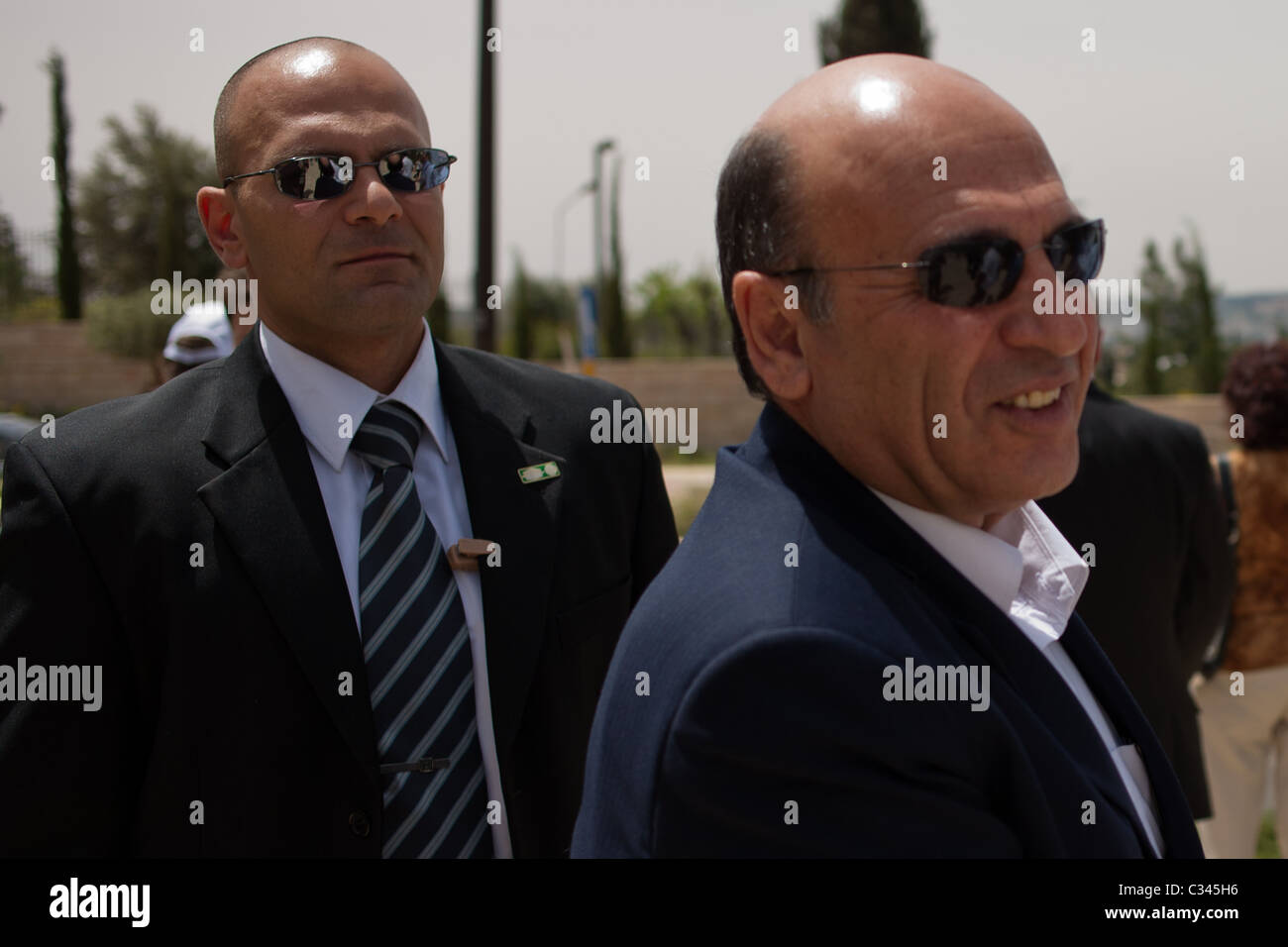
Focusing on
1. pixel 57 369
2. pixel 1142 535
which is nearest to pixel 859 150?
pixel 1142 535

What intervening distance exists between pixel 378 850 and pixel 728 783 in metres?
0.95

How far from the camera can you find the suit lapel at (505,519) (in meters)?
2.12

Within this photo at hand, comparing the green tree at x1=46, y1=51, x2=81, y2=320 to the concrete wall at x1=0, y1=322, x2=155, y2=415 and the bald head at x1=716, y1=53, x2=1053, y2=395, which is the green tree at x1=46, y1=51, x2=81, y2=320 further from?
the bald head at x1=716, y1=53, x2=1053, y2=395

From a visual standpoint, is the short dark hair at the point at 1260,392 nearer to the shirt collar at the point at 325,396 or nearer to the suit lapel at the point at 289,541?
the shirt collar at the point at 325,396

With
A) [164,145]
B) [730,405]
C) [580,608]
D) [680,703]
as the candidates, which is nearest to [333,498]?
[580,608]

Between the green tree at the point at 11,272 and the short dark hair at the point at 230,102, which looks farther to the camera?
the green tree at the point at 11,272

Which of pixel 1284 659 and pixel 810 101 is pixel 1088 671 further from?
pixel 1284 659

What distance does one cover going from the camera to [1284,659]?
3.91 m

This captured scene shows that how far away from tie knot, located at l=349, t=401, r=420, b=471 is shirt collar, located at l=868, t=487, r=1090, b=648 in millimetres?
1016

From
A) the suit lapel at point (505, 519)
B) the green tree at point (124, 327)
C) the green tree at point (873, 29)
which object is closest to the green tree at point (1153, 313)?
the green tree at point (873, 29)

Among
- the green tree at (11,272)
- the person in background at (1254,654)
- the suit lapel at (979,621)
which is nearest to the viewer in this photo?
the suit lapel at (979,621)

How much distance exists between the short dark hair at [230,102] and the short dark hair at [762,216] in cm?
105

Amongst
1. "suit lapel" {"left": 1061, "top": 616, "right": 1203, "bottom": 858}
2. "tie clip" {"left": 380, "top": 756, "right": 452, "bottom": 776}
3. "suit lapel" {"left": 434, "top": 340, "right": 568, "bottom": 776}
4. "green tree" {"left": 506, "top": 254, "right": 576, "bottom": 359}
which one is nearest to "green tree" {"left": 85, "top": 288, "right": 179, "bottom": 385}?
"green tree" {"left": 506, "top": 254, "right": 576, "bottom": 359}

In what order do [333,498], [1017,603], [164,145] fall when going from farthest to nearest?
[164,145]
[333,498]
[1017,603]
